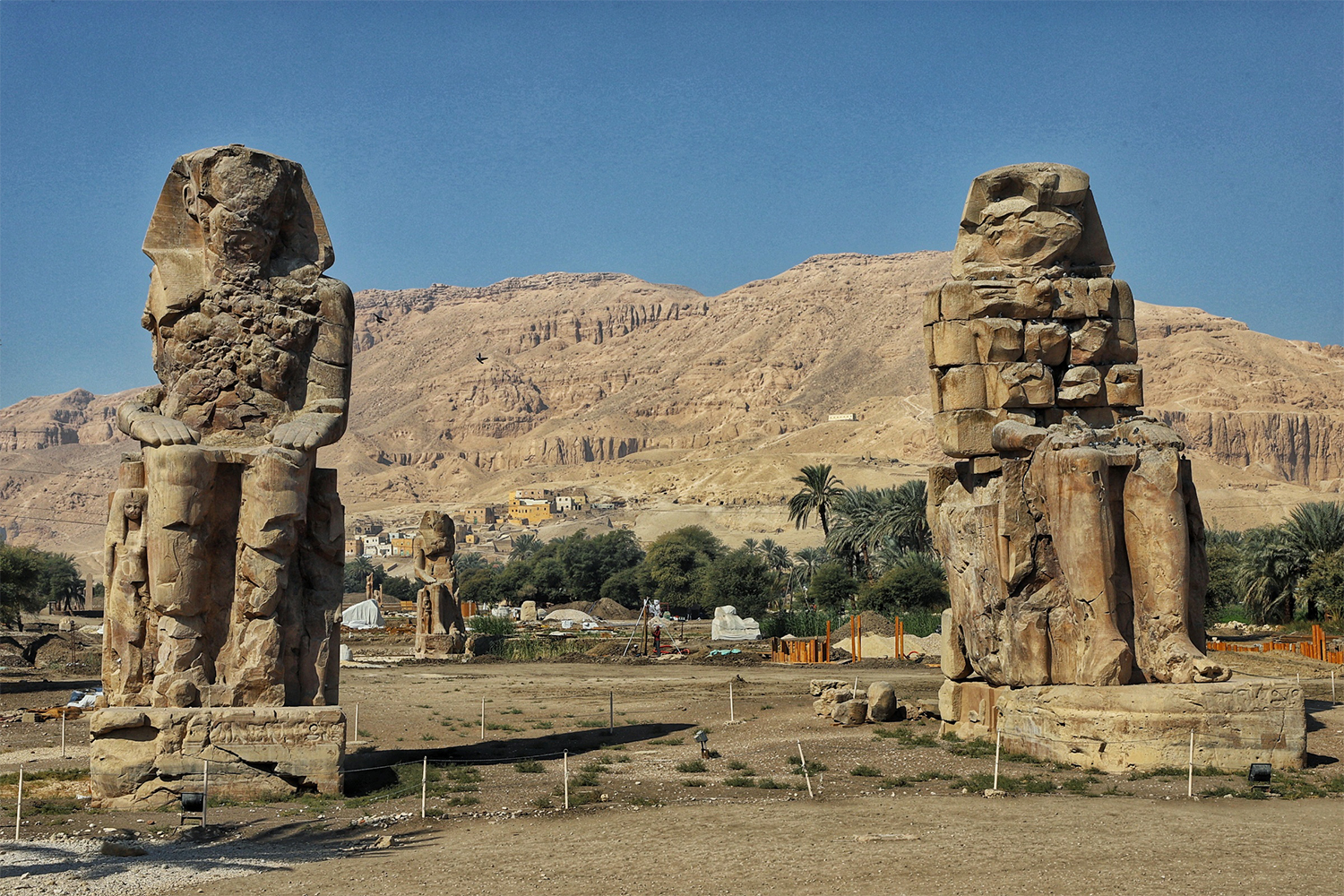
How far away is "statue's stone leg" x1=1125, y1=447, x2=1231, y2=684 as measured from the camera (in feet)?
33.7

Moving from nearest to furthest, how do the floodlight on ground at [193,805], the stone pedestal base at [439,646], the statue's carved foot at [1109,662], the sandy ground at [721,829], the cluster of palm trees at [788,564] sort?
the sandy ground at [721,829] → the floodlight on ground at [193,805] → the statue's carved foot at [1109,662] → the stone pedestal base at [439,646] → the cluster of palm trees at [788,564]

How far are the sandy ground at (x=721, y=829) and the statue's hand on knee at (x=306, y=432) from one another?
254 cm

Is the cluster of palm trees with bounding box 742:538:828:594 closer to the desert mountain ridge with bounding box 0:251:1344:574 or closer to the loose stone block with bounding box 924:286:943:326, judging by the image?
the desert mountain ridge with bounding box 0:251:1344:574

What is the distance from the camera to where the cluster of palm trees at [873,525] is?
127ft

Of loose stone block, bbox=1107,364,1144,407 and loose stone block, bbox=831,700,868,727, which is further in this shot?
loose stone block, bbox=831,700,868,727

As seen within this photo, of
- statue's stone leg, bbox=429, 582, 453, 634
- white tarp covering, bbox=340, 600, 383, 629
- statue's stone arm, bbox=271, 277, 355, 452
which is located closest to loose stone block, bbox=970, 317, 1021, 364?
statue's stone arm, bbox=271, 277, 355, 452

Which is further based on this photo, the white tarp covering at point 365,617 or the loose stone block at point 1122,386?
the white tarp covering at point 365,617

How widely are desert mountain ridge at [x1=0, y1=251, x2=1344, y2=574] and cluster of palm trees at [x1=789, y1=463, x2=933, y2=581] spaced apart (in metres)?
35.5

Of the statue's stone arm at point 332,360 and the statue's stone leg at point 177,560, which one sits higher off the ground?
Result: the statue's stone arm at point 332,360

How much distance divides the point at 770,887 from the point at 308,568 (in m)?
4.78

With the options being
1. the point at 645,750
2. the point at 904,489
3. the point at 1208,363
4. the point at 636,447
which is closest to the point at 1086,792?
the point at 645,750

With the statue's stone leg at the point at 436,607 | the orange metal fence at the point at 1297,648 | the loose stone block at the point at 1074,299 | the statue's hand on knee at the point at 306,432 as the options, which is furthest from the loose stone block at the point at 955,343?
the statue's stone leg at the point at 436,607

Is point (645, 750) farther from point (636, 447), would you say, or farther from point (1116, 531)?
point (636, 447)

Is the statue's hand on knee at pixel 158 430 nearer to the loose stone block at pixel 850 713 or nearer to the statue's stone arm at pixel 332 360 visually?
the statue's stone arm at pixel 332 360
